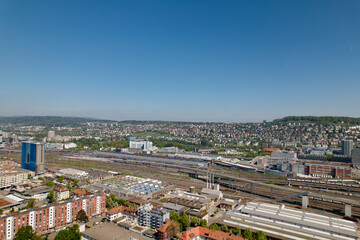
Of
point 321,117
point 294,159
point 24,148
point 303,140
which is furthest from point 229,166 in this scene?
point 321,117

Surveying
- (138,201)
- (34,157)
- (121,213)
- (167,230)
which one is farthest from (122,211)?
(34,157)

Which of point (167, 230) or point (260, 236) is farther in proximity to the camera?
point (167, 230)

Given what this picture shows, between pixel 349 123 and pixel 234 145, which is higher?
pixel 349 123

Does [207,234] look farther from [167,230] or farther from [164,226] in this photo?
[164,226]

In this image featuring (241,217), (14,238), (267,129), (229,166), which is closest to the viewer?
(14,238)

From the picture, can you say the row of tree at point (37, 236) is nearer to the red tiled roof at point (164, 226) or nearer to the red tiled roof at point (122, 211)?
the red tiled roof at point (122, 211)

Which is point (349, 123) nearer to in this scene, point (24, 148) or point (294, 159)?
point (294, 159)

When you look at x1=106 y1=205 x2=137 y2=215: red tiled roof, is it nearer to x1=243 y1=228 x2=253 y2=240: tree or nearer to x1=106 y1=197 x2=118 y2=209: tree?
x1=106 y1=197 x2=118 y2=209: tree

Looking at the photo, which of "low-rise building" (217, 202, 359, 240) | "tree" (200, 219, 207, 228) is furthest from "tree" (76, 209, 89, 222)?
"low-rise building" (217, 202, 359, 240)
